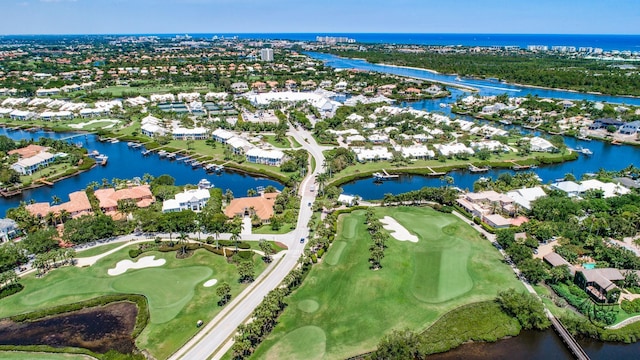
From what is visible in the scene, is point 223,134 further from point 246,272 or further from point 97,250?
point 246,272

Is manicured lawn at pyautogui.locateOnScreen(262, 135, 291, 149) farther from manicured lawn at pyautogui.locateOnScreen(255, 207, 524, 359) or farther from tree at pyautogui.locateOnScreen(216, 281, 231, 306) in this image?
tree at pyautogui.locateOnScreen(216, 281, 231, 306)

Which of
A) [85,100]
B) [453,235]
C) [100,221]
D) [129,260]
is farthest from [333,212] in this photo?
[85,100]

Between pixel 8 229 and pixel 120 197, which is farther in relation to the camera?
pixel 120 197

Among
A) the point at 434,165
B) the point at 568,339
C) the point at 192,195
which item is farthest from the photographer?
the point at 434,165

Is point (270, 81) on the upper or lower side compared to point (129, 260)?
upper

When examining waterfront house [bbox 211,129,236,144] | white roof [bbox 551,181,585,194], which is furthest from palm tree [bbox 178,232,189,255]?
white roof [bbox 551,181,585,194]

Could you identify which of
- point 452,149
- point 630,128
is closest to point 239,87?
point 452,149

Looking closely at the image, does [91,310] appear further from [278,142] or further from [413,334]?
[278,142]
